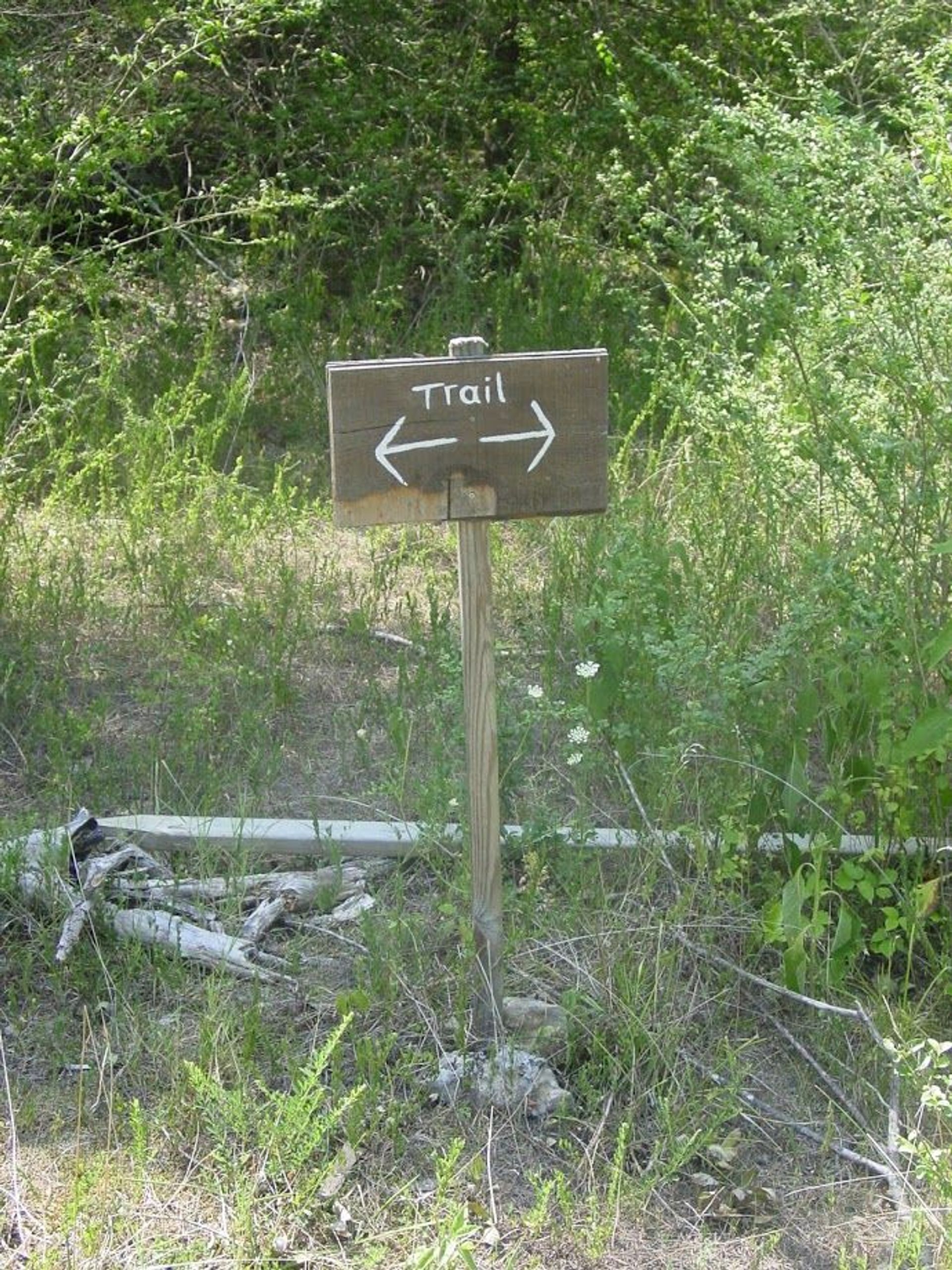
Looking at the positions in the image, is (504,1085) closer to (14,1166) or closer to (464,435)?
(14,1166)

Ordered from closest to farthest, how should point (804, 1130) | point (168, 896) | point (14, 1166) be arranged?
point (14, 1166) → point (804, 1130) → point (168, 896)

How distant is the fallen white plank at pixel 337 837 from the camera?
3668mm

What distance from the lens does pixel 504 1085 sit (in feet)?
10.00

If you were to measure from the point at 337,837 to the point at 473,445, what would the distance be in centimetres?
136

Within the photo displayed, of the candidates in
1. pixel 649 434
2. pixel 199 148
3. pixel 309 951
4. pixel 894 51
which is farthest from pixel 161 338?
pixel 309 951

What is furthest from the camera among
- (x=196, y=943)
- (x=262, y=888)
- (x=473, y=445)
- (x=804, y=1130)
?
(x=262, y=888)

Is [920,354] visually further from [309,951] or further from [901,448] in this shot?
[309,951]

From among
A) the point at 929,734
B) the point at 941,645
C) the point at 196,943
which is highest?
the point at 941,645

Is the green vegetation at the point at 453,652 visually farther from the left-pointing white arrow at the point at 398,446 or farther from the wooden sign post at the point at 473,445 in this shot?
the left-pointing white arrow at the point at 398,446

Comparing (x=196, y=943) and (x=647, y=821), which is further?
(x=647, y=821)

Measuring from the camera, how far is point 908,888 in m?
3.54

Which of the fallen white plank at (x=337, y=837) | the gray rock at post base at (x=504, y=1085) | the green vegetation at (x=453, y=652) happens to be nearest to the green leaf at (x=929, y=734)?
the green vegetation at (x=453, y=652)

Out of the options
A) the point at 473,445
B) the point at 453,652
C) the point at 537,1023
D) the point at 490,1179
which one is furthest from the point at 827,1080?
the point at 453,652

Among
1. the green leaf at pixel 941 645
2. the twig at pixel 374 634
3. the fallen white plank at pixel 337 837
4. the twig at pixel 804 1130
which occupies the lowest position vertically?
the twig at pixel 804 1130
